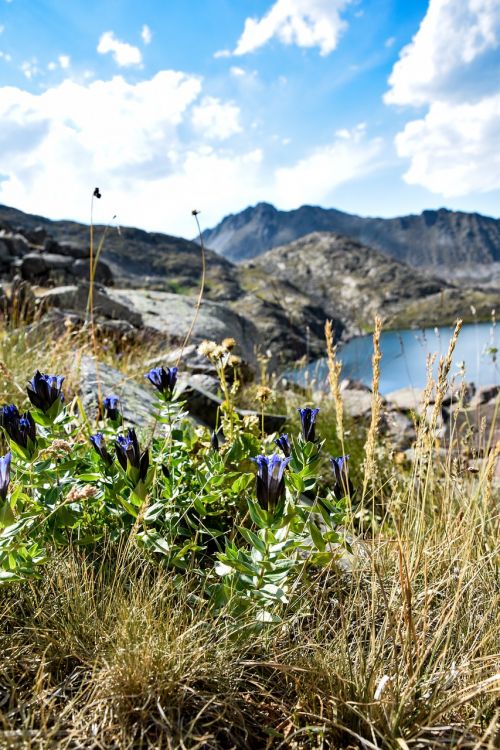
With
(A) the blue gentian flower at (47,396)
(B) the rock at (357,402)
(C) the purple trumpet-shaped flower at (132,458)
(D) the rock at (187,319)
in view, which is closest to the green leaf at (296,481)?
(C) the purple trumpet-shaped flower at (132,458)

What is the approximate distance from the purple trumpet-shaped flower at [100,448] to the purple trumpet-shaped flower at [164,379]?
1.23 ft

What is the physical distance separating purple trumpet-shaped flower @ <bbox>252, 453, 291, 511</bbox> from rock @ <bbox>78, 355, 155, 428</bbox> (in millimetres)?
1969

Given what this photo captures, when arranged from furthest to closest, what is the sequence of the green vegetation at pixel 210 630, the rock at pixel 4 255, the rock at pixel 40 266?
1. the rock at pixel 4 255
2. the rock at pixel 40 266
3. the green vegetation at pixel 210 630

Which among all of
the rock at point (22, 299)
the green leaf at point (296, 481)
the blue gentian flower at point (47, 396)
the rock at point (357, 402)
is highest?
the rock at point (22, 299)

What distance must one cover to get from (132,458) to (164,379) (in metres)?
0.64

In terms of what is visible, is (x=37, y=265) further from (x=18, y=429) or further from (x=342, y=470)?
(x=342, y=470)

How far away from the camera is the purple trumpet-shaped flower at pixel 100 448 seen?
220 centimetres

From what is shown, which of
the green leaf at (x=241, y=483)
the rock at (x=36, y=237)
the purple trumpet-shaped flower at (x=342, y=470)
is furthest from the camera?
the rock at (x=36, y=237)

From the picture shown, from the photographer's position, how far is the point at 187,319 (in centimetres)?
1193

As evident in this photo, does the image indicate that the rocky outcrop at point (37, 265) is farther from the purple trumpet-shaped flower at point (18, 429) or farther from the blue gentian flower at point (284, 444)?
the blue gentian flower at point (284, 444)

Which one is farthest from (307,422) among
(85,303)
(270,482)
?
(85,303)

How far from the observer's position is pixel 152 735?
156cm

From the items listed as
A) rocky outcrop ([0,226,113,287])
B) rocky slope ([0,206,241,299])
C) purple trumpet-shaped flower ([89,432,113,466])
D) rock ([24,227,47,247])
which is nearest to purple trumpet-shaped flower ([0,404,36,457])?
purple trumpet-shaped flower ([89,432,113,466])

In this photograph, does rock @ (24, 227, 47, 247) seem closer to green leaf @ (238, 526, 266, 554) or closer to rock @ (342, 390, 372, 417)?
rock @ (342, 390, 372, 417)
